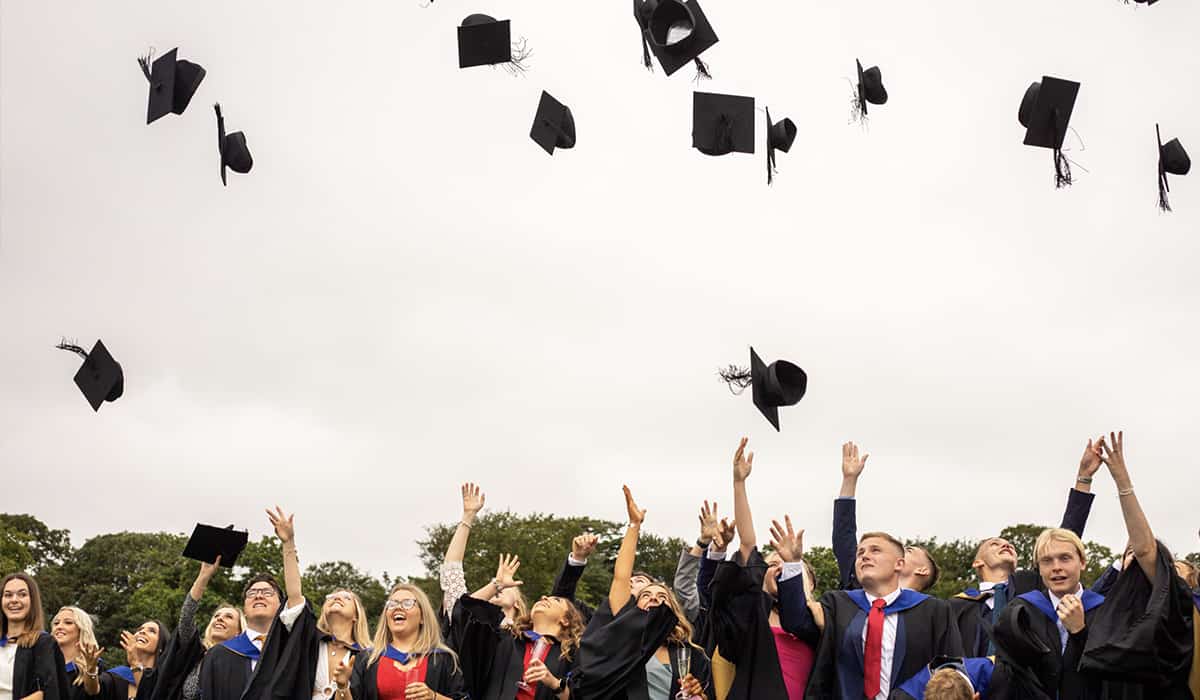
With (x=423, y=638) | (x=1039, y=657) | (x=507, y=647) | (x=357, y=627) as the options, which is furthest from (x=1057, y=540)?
(x=357, y=627)

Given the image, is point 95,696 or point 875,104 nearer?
point 95,696

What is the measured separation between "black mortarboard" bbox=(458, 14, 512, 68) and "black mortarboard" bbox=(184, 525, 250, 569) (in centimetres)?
389

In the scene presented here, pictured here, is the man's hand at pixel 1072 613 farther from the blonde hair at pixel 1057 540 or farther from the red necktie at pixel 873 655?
the red necktie at pixel 873 655

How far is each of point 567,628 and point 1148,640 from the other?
11.8 ft

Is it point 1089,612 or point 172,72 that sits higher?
point 172,72

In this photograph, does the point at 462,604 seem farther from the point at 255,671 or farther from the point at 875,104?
the point at 875,104

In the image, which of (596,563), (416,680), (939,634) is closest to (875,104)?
(939,634)

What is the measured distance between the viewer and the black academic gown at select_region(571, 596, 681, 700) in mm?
7363

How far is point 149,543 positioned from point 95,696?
1549 inches

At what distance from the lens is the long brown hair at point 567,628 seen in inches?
315

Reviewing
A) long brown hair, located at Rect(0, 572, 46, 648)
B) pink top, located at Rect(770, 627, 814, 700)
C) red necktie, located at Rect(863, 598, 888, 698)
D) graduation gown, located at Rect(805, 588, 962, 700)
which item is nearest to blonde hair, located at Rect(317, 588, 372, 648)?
long brown hair, located at Rect(0, 572, 46, 648)

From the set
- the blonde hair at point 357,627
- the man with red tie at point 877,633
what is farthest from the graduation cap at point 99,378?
the man with red tie at point 877,633

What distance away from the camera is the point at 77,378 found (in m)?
10.1

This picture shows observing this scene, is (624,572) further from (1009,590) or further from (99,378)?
(99,378)
